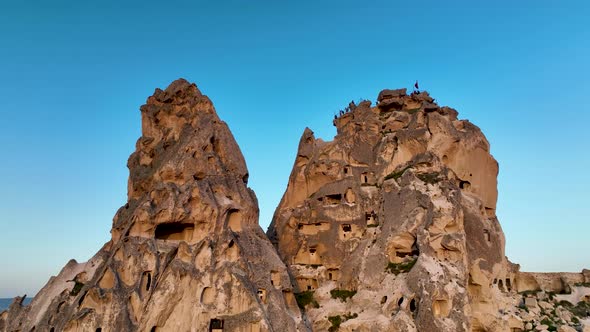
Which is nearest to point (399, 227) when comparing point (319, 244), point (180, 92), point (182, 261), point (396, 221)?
point (396, 221)

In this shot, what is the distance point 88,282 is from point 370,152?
25518 millimetres

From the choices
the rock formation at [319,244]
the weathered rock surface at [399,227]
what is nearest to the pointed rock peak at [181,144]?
the rock formation at [319,244]

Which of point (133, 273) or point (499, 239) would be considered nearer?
point (133, 273)

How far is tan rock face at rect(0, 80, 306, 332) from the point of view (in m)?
28.3

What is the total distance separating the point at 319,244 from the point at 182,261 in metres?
13.4

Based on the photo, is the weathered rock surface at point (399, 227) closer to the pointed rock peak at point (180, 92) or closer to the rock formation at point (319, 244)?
the rock formation at point (319, 244)

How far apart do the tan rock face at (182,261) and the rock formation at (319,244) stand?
0.09 m

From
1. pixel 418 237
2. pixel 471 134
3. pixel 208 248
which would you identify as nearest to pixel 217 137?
pixel 208 248

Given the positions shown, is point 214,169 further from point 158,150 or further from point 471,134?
point 471,134

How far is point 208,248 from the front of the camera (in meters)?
30.1

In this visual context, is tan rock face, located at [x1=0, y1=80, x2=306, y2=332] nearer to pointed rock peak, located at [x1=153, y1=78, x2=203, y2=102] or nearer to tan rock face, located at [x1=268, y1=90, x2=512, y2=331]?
pointed rock peak, located at [x1=153, y1=78, x2=203, y2=102]

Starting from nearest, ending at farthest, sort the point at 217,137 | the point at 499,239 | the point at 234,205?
the point at 234,205
the point at 217,137
the point at 499,239

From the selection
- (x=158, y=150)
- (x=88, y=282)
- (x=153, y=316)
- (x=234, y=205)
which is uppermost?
(x=158, y=150)

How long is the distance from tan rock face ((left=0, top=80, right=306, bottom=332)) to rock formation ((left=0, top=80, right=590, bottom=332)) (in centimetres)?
9
